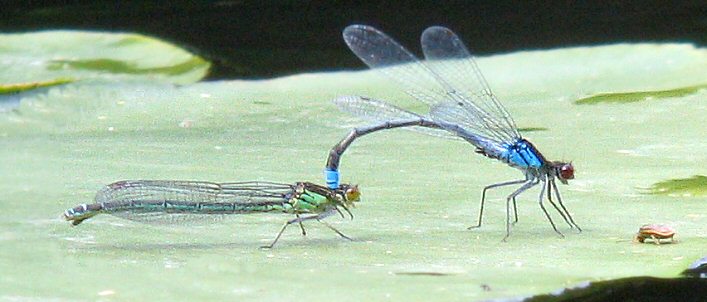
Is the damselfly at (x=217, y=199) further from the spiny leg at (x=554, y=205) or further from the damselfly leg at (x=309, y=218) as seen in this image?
the spiny leg at (x=554, y=205)

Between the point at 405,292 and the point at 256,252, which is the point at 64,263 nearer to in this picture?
the point at 256,252

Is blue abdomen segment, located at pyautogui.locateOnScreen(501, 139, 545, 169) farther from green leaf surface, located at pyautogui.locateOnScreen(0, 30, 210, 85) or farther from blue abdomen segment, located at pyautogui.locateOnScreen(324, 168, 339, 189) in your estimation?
green leaf surface, located at pyautogui.locateOnScreen(0, 30, 210, 85)

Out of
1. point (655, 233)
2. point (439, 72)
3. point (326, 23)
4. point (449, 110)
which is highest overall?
point (326, 23)

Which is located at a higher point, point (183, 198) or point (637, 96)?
point (637, 96)

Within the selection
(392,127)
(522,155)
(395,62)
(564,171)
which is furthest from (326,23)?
(564,171)

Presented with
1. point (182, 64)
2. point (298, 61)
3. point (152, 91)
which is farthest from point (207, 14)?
point (152, 91)

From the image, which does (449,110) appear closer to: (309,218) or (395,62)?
(395,62)

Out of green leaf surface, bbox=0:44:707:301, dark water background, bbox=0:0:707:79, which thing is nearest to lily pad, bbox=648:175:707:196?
green leaf surface, bbox=0:44:707:301
